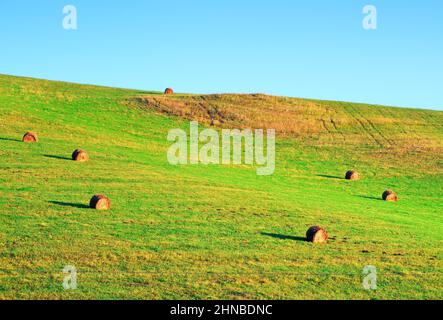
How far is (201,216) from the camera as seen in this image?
23.9 meters

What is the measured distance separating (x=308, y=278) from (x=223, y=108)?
53109mm

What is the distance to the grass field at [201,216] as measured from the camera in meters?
15.7

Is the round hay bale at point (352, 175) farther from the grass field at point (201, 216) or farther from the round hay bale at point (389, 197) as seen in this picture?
the round hay bale at point (389, 197)

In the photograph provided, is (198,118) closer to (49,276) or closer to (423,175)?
(423,175)

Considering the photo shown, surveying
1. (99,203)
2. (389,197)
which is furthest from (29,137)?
(389,197)

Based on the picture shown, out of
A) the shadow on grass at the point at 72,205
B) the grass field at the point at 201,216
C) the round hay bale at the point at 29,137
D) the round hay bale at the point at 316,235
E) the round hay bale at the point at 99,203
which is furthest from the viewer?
the round hay bale at the point at 29,137

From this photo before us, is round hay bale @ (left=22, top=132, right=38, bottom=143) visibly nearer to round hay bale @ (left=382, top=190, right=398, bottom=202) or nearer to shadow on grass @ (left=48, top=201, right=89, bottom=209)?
shadow on grass @ (left=48, top=201, right=89, bottom=209)

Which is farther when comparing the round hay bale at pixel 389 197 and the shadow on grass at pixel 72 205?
the round hay bale at pixel 389 197

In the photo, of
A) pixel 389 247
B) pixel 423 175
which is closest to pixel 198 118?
pixel 423 175

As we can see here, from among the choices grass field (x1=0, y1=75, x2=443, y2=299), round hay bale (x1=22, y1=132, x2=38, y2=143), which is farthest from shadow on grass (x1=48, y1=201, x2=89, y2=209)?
round hay bale (x1=22, y1=132, x2=38, y2=143)

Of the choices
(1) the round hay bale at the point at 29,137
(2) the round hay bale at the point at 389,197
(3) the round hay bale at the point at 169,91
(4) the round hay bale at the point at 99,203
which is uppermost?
(3) the round hay bale at the point at 169,91

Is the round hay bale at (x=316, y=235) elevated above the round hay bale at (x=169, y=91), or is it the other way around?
the round hay bale at (x=169, y=91)

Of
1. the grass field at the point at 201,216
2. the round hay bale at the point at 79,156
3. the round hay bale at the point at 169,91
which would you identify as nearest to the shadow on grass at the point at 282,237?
the grass field at the point at 201,216

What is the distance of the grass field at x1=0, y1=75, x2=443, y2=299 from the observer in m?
15.7
